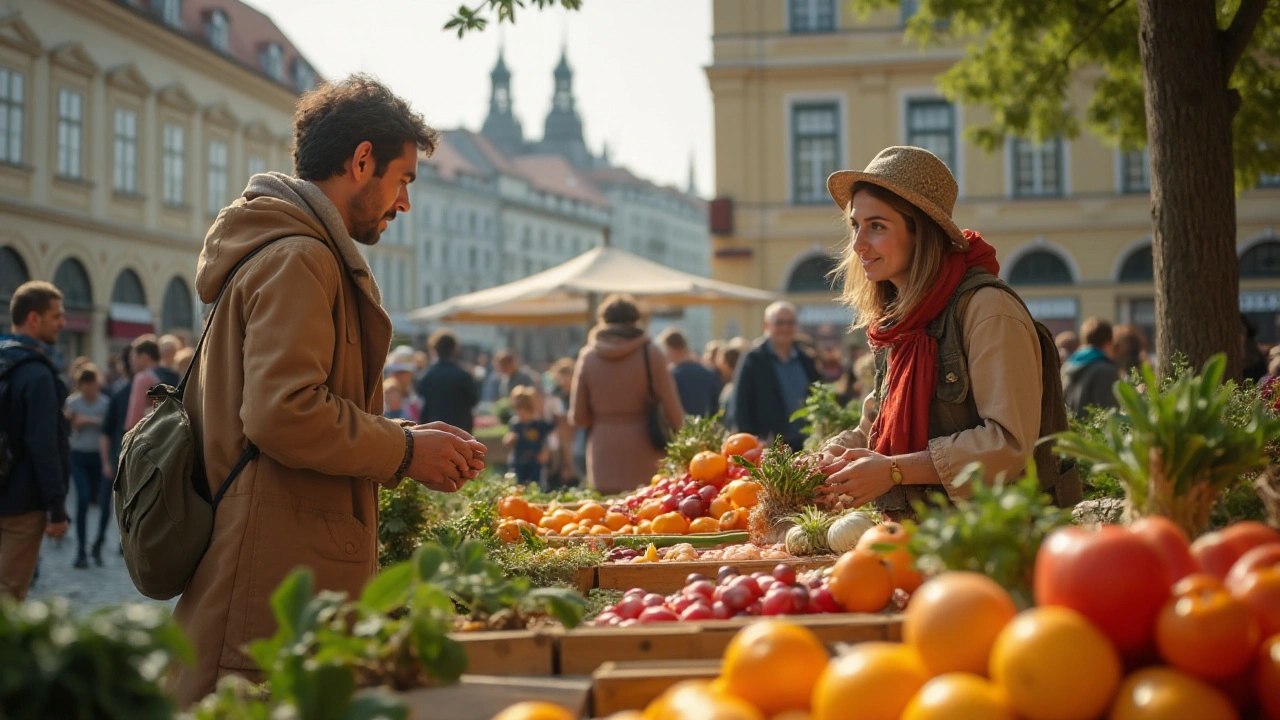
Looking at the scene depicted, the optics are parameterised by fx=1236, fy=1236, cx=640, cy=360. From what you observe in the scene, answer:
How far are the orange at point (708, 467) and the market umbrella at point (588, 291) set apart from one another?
6.28 m

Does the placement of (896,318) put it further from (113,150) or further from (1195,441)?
(113,150)

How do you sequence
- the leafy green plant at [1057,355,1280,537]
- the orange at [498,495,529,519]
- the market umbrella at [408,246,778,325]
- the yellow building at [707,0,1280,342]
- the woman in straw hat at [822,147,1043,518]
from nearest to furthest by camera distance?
the leafy green plant at [1057,355,1280,537] < the woman in straw hat at [822,147,1043,518] < the orange at [498,495,529,519] < the market umbrella at [408,246,778,325] < the yellow building at [707,0,1280,342]

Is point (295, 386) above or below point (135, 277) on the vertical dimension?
below

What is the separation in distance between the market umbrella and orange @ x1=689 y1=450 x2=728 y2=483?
6.28 m

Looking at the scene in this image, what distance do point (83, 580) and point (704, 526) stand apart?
703cm

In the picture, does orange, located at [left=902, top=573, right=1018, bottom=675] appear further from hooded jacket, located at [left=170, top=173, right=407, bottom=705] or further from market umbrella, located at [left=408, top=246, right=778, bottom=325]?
market umbrella, located at [left=408, top=246, right=778, bottom=325]

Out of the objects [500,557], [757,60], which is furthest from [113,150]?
[500,557]

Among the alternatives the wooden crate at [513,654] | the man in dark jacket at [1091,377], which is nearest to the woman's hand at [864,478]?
the wooden crate at [513,654]

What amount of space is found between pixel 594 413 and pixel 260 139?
108 ft

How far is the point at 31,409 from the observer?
6.09 meters

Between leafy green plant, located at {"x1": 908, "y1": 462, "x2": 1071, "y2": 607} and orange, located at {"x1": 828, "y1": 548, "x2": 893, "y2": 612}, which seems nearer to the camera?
leafy green plant, located at {"x1": 908, "y1": 462, "x2": 1071, "y2": 607}

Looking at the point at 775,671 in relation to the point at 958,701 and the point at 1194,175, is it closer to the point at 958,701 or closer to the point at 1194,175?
the point at 958,701

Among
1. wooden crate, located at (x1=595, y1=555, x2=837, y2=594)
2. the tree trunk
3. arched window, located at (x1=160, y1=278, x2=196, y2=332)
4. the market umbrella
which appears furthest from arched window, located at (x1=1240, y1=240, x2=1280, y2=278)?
wooden crate, located at (x1=595, y1=555, x2=837, y2=594)

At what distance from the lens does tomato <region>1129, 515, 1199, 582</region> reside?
1.58m
